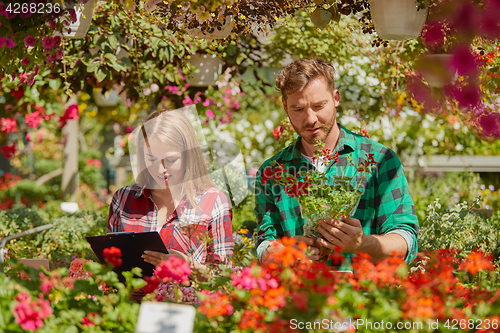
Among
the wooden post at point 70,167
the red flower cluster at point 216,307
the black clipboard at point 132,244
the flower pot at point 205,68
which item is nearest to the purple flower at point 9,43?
the black clipboard at point 132,244

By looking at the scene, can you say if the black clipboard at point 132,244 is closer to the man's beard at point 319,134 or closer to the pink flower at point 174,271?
the pink flower at point 174,271

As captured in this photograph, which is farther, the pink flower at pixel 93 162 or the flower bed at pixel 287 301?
the pink flower at pixel 93 162

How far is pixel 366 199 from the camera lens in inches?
58.7

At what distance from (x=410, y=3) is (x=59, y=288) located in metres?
1.18

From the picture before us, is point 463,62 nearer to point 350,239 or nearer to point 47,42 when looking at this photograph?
point 350,239

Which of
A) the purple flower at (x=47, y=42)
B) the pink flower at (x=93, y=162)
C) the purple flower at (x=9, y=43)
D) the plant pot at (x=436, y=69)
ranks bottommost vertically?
the pink flower at (x=93, y=162)

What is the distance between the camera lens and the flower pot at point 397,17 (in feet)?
Result: 4.25

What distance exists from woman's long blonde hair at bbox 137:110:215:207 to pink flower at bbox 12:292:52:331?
0.90 metres

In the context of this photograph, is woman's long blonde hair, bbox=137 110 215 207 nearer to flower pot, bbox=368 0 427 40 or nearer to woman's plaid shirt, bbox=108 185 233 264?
woman's plaid shirt, bbox=108 185 233 264

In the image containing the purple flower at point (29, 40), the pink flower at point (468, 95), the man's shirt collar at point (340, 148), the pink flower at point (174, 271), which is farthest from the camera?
the man's shirt collar at point (340, 148)

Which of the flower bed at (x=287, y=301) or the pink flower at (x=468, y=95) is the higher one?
the pink flower at (x=468, y=95)

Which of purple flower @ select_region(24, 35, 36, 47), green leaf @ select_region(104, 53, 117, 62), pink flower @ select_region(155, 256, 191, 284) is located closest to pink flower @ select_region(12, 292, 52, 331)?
pink flower @ select_region(155, 256, 191, 284)

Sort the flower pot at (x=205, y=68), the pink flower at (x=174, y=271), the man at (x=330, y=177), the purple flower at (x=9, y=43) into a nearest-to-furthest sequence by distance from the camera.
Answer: the pink flower at (x=174, y=271)
the purple flower at (x=9, y=43)
the man at (x=330, y=177)
the flower pot at (x=205, y=68)

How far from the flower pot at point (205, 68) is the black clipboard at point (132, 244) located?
1.54m
